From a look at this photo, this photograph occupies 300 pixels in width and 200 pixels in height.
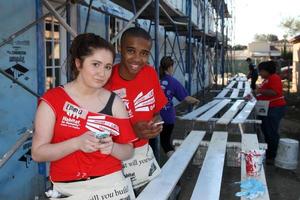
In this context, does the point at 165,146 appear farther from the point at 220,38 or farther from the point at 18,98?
the point at 220,38

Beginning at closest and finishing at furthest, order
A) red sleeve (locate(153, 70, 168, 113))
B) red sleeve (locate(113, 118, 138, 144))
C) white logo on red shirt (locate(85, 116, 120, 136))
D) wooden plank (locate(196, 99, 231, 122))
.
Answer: white logo on red shirt (locate(85, 116, 120, 136)) → red sleeve (locate(113, 118, 138, 144)) → red sleeve (locate(153, 70, 168, 113)) → wooden plank (locate(196, 99, 231, 122))

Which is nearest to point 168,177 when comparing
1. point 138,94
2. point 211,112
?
point 138,94

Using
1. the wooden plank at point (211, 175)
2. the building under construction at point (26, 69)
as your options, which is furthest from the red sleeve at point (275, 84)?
the wooden plank at point (211, 175)

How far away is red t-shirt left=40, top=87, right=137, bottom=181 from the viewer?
1552mm

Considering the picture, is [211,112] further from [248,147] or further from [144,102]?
[144,102]

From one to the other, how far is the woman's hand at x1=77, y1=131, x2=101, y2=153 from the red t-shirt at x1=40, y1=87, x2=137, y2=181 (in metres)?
0.07

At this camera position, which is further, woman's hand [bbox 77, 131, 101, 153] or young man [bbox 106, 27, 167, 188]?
young man [bbox 106, 27, 167, 188]

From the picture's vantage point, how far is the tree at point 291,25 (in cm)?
6003

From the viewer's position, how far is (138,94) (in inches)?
85.5

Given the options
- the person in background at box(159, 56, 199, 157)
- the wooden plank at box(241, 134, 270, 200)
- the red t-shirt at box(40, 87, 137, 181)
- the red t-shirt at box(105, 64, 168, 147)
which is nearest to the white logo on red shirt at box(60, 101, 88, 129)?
the red t-shirt at box(40, 87, 137, 181)

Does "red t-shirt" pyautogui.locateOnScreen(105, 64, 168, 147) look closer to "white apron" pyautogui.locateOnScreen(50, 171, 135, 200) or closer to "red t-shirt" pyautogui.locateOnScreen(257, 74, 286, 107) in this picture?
"white apron" pyautogui.locateOnScreen(50, 171, 135, 200)

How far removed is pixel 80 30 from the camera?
17.2ft

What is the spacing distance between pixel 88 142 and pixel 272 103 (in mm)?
5419

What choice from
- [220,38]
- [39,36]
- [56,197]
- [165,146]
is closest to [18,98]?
[39,36]
